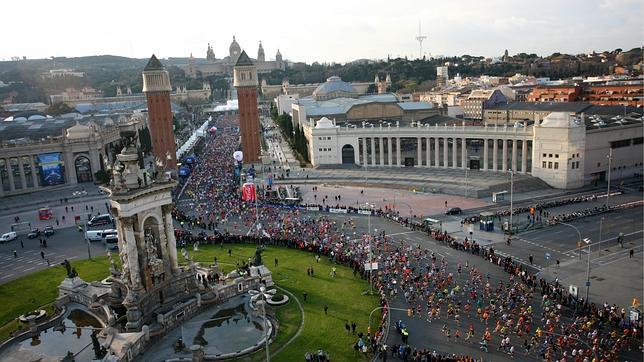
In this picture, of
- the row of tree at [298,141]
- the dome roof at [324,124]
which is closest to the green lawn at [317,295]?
the dome roof at [324,124]

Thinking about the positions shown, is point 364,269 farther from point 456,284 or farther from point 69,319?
point 69,319

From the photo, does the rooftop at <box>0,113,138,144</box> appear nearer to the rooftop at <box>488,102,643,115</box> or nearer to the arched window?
the arched window

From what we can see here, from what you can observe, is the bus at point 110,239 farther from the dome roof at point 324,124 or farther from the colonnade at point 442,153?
the dome roof at point 324,124

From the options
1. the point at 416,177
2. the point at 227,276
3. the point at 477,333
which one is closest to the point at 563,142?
the point at 416,177

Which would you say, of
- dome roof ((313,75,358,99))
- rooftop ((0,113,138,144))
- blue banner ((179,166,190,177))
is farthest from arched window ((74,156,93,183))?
dome roof ((313,75,358,99))

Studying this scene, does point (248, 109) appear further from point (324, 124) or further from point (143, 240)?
point (143, 240)

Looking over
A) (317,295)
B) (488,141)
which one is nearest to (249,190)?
(317,295)
